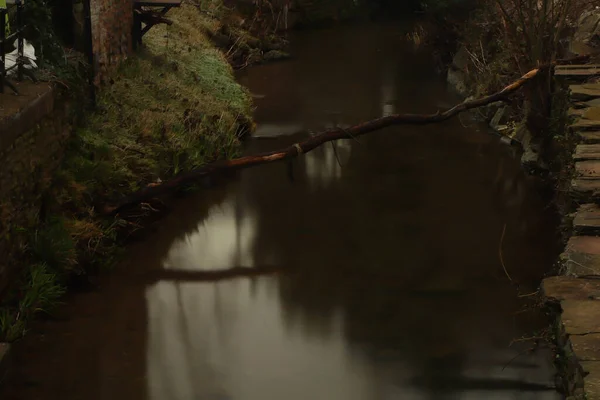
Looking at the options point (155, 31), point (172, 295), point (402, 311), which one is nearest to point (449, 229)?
point (402, 311)

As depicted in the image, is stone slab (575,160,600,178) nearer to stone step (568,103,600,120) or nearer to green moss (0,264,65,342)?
stone step (568,103,600,120)

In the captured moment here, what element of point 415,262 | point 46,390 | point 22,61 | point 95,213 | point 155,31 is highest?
point 155,31

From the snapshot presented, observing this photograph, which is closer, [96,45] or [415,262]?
[415,262]

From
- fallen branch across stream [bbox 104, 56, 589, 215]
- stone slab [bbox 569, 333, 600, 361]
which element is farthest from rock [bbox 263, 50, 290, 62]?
stone slab [bbox 569, 333, 600, 361]

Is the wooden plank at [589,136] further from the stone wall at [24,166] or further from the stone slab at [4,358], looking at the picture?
the stone slab at [4,358]

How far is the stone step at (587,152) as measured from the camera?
7930 millimetres

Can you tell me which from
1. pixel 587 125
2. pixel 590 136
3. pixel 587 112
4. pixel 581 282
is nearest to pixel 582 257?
pixel 581 282

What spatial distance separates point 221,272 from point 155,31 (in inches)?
297

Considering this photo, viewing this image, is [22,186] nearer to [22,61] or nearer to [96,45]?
[22,61]

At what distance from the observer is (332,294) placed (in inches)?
335

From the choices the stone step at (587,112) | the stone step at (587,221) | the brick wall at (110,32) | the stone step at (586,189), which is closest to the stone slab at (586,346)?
the stone step at (587,221)

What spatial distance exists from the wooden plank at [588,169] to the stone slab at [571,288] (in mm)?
1653

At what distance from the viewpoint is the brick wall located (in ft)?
37.9

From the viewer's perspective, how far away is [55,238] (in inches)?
325
